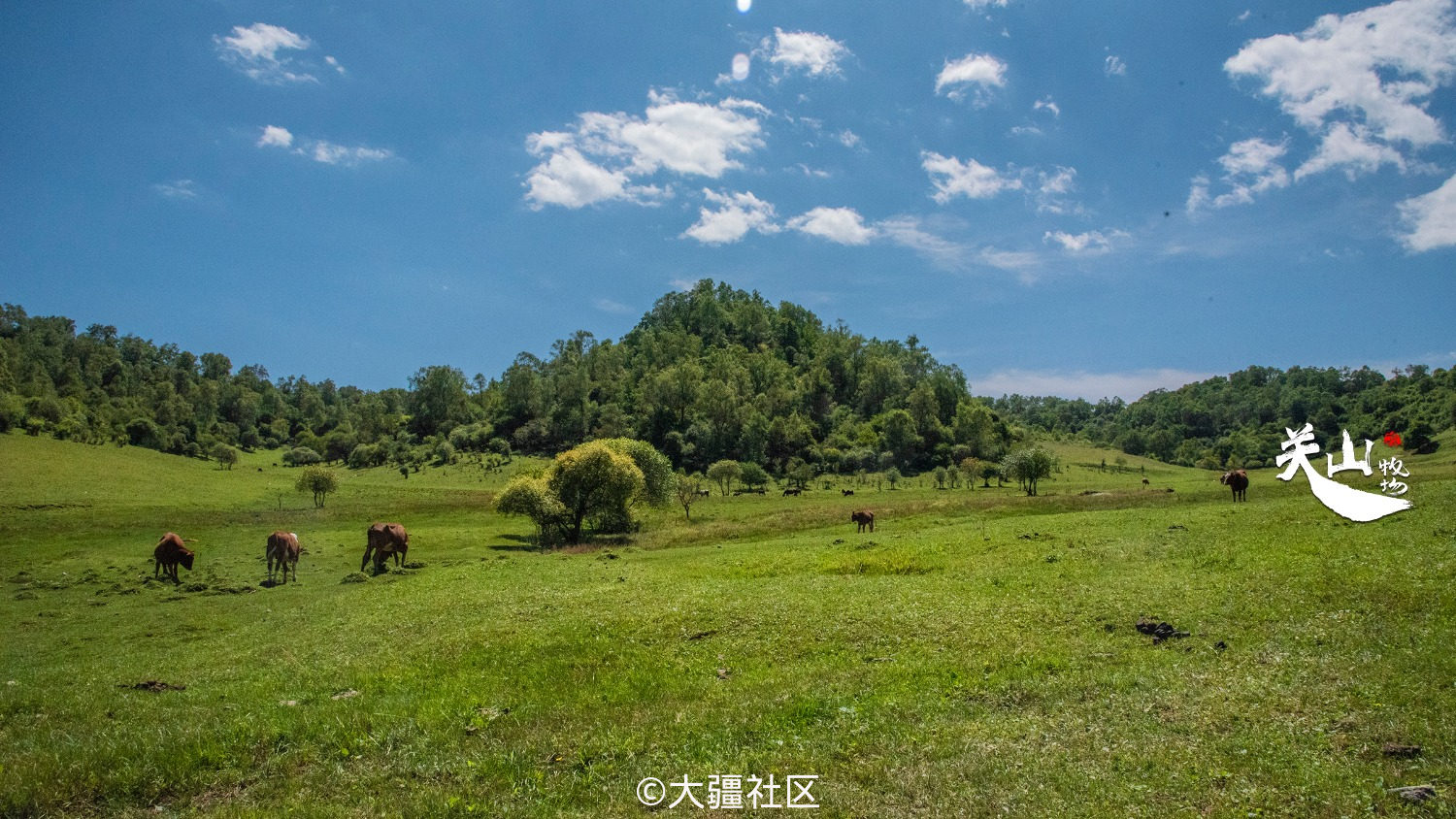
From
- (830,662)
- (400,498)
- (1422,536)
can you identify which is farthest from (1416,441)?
(400,498)

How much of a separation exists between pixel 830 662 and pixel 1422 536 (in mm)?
19466

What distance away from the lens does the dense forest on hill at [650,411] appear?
13900cm

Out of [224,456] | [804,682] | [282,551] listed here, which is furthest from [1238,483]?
[224,456]

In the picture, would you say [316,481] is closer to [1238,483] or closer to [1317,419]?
[1238,483]

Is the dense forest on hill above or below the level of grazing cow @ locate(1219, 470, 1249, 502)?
above

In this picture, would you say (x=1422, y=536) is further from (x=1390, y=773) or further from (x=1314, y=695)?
(x=1390, y=773)

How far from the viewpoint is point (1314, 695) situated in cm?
1118

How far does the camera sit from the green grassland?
966cm

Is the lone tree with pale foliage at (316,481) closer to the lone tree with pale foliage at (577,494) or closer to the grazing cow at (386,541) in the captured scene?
the lone tree with pale foliage at (577,494)

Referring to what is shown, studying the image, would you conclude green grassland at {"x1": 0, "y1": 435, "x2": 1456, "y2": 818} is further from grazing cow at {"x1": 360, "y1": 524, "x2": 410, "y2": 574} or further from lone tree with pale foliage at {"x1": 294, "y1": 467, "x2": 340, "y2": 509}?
lone tree with pale foliage at {"x1": 294, "y1": 467, "x2": 340, "y2": 509}

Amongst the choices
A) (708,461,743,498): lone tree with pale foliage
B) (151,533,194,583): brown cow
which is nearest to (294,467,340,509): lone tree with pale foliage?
(151,533,194,583): brown cow

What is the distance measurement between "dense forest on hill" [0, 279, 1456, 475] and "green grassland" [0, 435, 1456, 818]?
342 ft

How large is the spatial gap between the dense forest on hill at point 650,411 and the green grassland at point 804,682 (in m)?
104

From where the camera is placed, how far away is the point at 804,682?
14.3m
